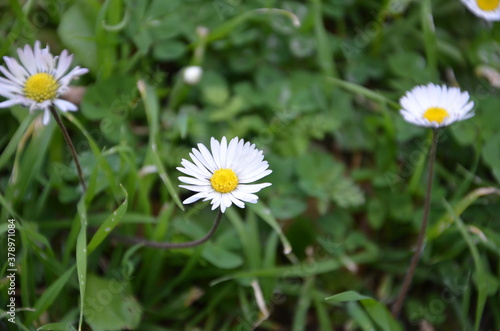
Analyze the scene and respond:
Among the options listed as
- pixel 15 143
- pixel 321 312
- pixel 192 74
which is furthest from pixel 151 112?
pixel 321 312

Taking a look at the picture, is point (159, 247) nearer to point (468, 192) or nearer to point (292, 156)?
point (292, 156)

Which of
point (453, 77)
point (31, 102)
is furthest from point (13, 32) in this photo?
→ point (453, 77)

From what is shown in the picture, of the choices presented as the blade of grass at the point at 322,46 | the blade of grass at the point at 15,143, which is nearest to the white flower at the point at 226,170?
the blade of grass at the point at 15,143

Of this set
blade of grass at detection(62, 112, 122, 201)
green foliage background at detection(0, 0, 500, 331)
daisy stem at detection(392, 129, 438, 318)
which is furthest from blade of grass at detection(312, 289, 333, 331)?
blade of grass at detection(62, 112, 122, 201)

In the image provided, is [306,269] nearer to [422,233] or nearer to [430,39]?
[422,233]

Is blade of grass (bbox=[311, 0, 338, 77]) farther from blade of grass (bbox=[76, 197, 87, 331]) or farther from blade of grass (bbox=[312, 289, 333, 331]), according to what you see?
blade of grass (bbox=[76, 197, 87, 331])

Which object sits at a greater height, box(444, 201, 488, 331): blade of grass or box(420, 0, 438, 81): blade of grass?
box(420, 0, 438, 81): blade of grass
